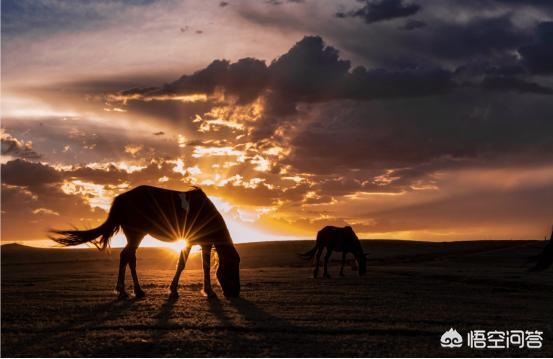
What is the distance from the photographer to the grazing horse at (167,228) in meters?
14.4

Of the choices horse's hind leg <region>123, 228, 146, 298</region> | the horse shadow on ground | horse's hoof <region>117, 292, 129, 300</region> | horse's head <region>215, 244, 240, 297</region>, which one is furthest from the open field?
horse's head <region>215, 244, 240, 297</region>

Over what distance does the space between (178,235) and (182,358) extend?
24.3 ft

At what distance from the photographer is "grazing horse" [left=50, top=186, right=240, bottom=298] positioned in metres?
14.4

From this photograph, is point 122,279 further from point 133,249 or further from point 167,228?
point 167,228

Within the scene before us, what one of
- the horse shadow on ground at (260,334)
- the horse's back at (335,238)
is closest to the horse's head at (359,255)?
the horse's back at (335,238)

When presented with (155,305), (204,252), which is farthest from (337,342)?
(204,252)

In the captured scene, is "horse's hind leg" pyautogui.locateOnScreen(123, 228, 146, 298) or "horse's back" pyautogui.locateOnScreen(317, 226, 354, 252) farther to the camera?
"horse's back" pyautogui.locateOnScreen(317, 226, 354, 252)

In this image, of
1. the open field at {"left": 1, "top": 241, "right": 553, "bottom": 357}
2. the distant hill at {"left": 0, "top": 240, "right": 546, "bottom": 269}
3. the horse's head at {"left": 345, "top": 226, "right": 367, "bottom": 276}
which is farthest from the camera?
the distant hill at {"left": 0, "top": 240, "right": 546, "bottom": 269}

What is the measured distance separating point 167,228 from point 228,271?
1.87 metres

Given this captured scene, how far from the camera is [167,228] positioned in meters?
14.7

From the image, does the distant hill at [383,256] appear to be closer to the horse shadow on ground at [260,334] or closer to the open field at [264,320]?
the open field at [264,320]

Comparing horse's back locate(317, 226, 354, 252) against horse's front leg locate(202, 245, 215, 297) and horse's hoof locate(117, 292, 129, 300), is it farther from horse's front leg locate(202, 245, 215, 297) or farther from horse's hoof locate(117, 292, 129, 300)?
horse's hoof locate(117, 292, 129, 300)

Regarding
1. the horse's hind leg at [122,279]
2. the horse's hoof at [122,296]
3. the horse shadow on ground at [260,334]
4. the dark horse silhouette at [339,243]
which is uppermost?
the dark horse silhouette at [339,243]

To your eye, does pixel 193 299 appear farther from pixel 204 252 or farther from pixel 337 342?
pixel 337 342
